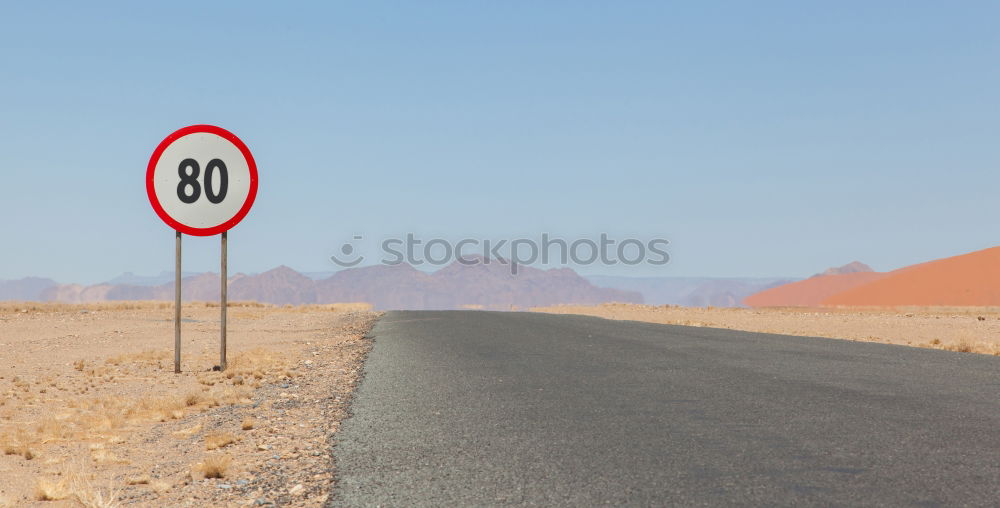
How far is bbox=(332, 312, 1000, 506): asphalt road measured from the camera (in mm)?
4445

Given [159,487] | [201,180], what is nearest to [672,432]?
[159,487]

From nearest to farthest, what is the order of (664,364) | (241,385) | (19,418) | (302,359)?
(19,418)
(241,385)
(664,364)
(302,359)

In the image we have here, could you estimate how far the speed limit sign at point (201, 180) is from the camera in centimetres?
1024

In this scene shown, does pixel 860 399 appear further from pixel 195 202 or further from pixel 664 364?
pixel 195 202

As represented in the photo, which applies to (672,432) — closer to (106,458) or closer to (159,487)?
(159,487)

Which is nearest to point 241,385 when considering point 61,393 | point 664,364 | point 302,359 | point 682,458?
point 61,393

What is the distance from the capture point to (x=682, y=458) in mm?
5219

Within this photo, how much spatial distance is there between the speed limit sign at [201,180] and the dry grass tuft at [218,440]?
4669mm

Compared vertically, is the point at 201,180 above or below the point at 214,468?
above

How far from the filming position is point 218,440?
6.24 m

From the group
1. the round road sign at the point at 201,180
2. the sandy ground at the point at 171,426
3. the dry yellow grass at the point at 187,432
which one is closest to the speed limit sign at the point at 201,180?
the round road sign at the point at 201,180

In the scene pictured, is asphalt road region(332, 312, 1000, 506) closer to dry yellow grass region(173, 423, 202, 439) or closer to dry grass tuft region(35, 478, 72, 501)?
dry yellow grass region(173, 423, 202, 439)

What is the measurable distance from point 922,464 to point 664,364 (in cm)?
604

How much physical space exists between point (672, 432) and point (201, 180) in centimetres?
713
